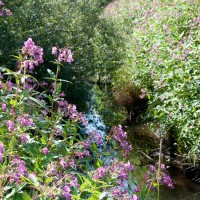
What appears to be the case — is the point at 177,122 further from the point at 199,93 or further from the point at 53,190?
the point at 53,190

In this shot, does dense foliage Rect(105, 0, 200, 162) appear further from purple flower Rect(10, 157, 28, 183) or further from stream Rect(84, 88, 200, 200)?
purple flower Rect(10, 157, 28, 183)

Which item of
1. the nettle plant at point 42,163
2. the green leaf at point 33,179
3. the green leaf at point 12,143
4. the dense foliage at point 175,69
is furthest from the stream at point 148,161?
the green leaf at point 33,179

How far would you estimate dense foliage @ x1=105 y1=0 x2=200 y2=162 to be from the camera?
→ 17.8 ft

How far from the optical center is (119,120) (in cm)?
952

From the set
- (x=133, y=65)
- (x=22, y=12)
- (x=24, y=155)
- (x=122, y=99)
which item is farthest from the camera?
(x=122, y=99)

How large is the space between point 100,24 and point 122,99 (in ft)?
11.2

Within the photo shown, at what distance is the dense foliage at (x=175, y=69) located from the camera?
5.43m

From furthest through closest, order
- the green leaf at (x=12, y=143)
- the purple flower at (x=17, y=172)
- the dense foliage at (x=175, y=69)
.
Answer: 1. the dense foliage at (x=175, y=69)
2. the green leaf at (x=12, y=143)
3. the purple flower at (x=17, y=172)

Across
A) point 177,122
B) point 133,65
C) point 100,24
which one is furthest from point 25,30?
point 100,24

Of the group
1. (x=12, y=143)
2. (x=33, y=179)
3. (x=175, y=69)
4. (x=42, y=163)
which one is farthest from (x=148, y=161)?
(x=33, y=179)

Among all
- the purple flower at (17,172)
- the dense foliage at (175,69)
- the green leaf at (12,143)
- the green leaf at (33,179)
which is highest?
the dense foliage at (175,69)

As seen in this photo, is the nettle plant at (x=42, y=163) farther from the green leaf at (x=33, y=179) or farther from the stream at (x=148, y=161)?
the stream at (x=148, y=161)

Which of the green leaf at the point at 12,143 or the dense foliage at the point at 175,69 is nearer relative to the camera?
the green leaf at the point at 12,143

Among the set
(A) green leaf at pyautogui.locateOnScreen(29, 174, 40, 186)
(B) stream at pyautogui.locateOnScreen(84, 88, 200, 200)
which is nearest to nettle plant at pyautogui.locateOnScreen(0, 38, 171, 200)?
(A) green leaf at pyautogui.locateOnScreen(29, 174, 40, 186)
